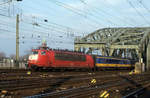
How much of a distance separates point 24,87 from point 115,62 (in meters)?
31.5

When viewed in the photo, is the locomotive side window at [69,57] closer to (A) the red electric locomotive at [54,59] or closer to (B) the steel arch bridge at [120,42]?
(A) the red electric locomotive at [54,59]

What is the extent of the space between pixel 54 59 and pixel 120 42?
36.6 m

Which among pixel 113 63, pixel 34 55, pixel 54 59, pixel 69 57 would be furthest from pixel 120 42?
pixel 34 55

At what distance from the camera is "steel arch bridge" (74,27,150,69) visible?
5459 centimetres

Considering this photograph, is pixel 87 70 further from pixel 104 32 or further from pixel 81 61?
pixel 104 32

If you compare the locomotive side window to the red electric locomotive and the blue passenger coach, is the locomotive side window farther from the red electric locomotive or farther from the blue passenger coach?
the blue passenger coach

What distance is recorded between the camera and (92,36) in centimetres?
7288

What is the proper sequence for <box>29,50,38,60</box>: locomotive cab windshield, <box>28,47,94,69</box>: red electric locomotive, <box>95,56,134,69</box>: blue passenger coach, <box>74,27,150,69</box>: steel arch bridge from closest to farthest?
<box>28,47,94,69</box>: red electric locomotive < <box>29,50,38,60</box>: locomotive cab windshield < <box>95,56,134,69</box>: blue passenger coach < <box>74,27,150,69</box>: steel arch bridge

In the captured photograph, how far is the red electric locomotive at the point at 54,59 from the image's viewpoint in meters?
25.7

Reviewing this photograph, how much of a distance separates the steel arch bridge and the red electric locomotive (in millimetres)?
24154

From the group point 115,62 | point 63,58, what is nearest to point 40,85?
point 63,58

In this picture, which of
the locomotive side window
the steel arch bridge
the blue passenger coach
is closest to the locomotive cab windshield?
the locomotive side window

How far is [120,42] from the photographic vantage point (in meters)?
59.5

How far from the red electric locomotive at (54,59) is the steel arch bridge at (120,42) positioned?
79.2ft
